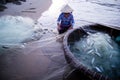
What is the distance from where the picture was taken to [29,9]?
6.43 meters

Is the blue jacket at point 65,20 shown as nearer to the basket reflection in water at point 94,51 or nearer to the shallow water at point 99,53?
the basket reflection in water at point 94,51

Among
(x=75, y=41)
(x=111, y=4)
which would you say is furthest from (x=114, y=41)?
(x=111, y=4)

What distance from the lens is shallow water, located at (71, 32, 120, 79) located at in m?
2.61

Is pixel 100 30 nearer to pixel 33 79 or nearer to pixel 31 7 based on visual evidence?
pixel 33 79

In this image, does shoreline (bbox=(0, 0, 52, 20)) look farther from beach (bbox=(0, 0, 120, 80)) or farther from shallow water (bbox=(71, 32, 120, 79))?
shallow water (bbox=(71, 32, 120, 79))

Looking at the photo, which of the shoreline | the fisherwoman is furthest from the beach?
the fisherwoman

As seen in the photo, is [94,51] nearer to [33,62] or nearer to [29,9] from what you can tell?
[33,62]

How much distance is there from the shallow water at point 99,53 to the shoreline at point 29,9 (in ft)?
9.28

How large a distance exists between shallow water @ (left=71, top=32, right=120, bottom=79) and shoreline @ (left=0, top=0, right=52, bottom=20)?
2.83 metres

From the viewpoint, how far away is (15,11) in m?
6.14

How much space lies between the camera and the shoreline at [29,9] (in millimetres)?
5871

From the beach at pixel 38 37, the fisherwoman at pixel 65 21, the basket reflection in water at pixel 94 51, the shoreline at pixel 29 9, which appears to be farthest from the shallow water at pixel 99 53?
the shoreline at pixel 29 9

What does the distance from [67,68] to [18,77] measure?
2.72 ft

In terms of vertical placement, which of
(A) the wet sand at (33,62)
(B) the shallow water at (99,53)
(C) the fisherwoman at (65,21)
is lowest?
(A) the wet sand at (33,62)
